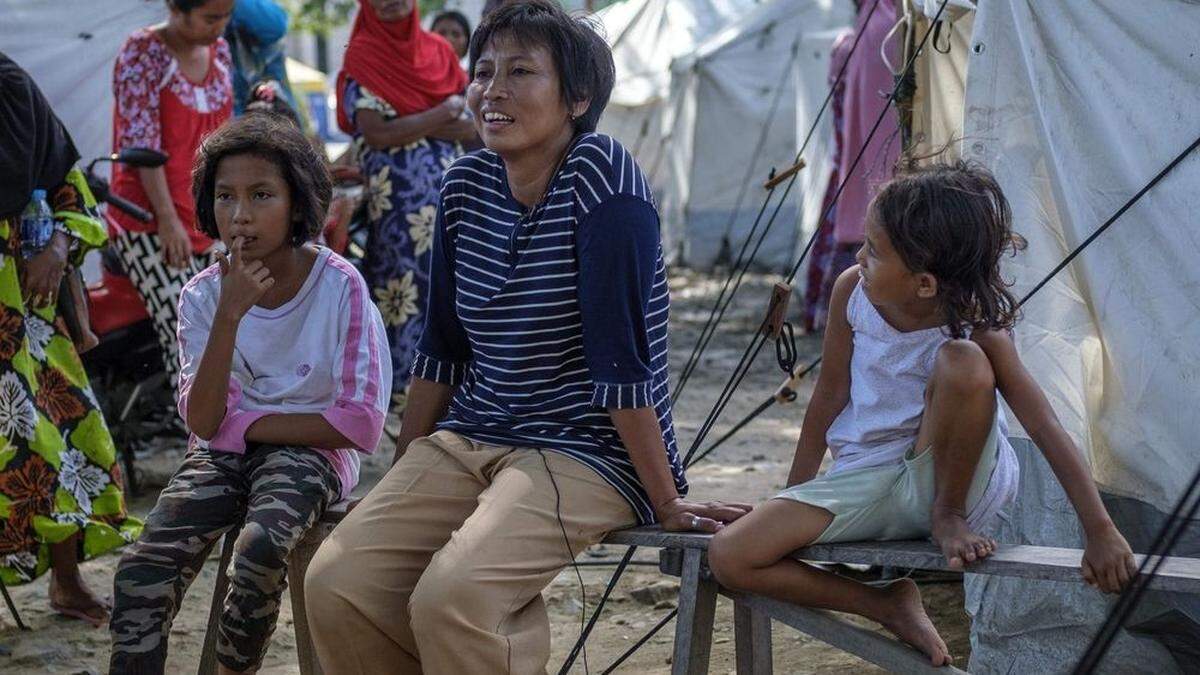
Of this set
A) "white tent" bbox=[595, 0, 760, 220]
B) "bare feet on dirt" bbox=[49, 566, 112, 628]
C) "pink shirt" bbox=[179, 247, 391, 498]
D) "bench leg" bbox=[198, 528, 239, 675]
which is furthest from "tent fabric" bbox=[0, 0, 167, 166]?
"white tent" bbox=[595, 0, 760, 220]

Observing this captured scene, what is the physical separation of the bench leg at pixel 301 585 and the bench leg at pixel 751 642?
90 cm

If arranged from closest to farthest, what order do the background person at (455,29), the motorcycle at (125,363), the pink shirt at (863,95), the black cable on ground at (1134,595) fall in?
the black cable on ground at (1134,595), the motorcycle at (125,363), the pink shirt at (863,95), the background person at (455,29)

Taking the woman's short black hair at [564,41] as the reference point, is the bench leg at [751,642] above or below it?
below

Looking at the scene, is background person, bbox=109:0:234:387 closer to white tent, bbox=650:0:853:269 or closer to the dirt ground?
the dirt ground

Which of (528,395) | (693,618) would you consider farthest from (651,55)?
(693,618)

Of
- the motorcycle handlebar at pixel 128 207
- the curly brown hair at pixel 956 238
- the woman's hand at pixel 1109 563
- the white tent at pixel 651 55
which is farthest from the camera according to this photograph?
the white tent at pixel 651 55

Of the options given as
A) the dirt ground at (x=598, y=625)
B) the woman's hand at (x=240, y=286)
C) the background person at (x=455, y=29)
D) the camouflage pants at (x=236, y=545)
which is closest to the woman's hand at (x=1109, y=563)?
the dirt ground at (x=598, y=625)

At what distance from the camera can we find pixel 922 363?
9.63 feet

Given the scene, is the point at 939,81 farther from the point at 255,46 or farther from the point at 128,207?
the point at 255,46

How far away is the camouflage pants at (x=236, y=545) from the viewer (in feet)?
10.3

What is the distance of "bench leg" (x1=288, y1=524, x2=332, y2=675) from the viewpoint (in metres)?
3.35

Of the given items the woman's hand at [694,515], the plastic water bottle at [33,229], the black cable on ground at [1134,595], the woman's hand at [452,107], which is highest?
the woman's hand at [452,107]

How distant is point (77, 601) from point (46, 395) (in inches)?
24.7

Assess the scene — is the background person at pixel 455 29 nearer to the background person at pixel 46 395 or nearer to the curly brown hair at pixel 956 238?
the background person at pixel 46 395
